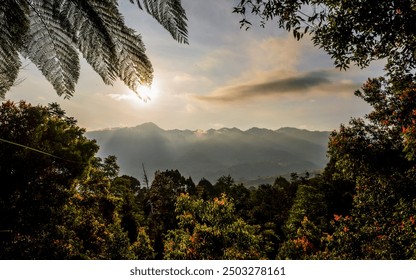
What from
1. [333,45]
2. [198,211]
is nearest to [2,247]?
[198,211]

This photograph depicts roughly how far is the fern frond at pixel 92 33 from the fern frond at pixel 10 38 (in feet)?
0.62

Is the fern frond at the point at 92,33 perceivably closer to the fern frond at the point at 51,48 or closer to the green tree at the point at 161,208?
the fern frond at the point at 51,48

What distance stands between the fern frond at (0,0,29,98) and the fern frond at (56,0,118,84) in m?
0.19

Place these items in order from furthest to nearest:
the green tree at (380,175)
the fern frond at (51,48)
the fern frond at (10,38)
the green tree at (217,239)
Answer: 1. the green tree at (217,239)
2. the green tree at (380,175)
3. the fern frond at (51,48)
4. the fern frond at (10,38)

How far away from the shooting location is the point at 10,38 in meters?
1.30

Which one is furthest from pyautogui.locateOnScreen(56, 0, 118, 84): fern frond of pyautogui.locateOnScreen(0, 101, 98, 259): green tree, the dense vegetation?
pyautogui.locateOnScreen(0, 101, 98, 259): green tree

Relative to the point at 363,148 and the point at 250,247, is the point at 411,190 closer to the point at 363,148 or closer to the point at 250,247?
the point at 363,148

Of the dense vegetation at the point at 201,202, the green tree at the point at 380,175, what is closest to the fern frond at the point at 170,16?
the dense vegetation at the point at 201,202

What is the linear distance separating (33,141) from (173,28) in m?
11.9

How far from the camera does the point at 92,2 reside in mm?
1418

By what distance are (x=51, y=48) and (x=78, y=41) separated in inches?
5.7

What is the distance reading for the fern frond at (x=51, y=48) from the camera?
4.51 ft

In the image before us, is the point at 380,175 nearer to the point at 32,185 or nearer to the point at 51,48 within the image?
the point at 51,48
